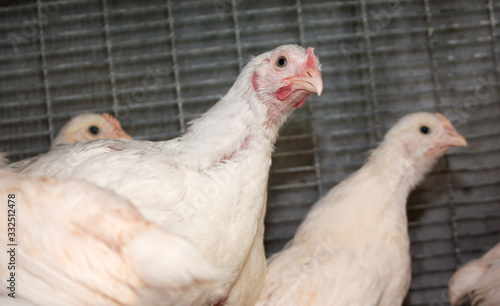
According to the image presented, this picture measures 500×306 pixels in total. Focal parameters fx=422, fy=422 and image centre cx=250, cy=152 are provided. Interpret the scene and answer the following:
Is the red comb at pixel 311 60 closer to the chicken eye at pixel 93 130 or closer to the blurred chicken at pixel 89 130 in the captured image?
the blurred chicken at pixel 89 130

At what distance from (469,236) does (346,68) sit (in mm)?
1476

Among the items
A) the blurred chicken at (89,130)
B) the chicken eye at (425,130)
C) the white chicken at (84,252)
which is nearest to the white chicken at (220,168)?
the white chicken at (84,252)

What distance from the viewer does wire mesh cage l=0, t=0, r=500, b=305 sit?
3064mm

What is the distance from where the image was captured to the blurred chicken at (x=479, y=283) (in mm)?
2088

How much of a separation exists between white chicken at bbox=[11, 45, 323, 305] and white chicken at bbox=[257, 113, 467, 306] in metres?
0.25

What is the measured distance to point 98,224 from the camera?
1002mm

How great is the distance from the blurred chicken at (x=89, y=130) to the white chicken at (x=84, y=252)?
4.99ft

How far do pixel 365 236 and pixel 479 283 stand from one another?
631mm

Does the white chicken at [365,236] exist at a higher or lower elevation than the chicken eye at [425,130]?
lower

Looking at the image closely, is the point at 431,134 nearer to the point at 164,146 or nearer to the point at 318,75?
the point at 318,75

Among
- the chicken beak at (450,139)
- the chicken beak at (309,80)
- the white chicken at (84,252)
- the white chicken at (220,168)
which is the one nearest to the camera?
the white chicken at (84,252)

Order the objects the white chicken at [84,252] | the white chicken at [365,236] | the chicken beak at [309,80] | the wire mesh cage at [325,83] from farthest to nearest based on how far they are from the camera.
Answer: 1. the wire mesh cage at [325,83]
2. the white chicken at [365,236]
3. the chicken beak at [309,80]
4. the white chicken at [84,252]

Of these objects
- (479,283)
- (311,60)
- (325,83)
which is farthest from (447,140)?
(311,60)

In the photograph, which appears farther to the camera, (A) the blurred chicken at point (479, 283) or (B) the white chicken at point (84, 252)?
(A) the blurred chicken at point (479, 283)
